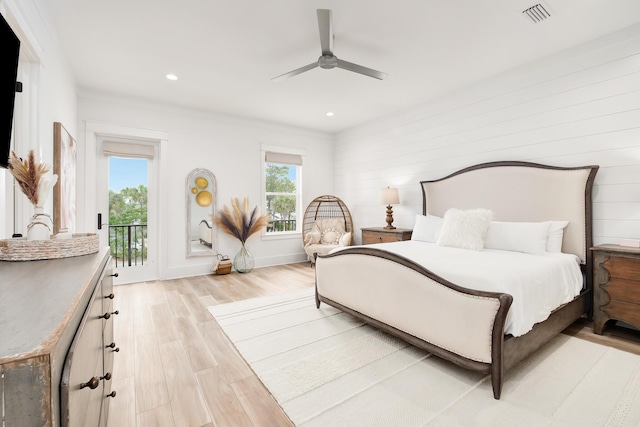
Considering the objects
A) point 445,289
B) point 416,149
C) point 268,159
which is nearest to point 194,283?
point 268,159

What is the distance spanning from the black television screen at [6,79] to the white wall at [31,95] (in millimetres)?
578

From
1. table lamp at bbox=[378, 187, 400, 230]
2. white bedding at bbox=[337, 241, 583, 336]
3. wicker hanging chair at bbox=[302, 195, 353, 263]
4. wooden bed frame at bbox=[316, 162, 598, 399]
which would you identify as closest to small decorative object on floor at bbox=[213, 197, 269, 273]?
wicker hanging chair at bbox=[302, 195, 353, 263]

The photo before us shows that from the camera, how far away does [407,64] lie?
3395mm

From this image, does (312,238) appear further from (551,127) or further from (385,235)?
(551,127)

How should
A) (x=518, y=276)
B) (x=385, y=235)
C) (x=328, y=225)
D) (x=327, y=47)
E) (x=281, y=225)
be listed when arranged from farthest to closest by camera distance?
1. (x=281, y=225)
2. (x=328, y=225)
3. (x=385, y=235)
4. (x=327, y=47)
5. (x=518, y=276)

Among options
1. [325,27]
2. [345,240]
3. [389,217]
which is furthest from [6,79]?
[345,240]

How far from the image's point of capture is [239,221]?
16.6 feet

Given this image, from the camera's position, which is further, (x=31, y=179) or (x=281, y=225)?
(x=281, y=225)

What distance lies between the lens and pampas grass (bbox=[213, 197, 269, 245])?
4941 millimetres

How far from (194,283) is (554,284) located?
425 centimetres

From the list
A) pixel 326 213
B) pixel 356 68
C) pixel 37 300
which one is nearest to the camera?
pixel 37 300

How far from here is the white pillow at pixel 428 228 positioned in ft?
12.6

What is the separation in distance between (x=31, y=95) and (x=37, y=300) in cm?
226

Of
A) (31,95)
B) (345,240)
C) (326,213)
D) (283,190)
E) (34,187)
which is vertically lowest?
(345,240)
